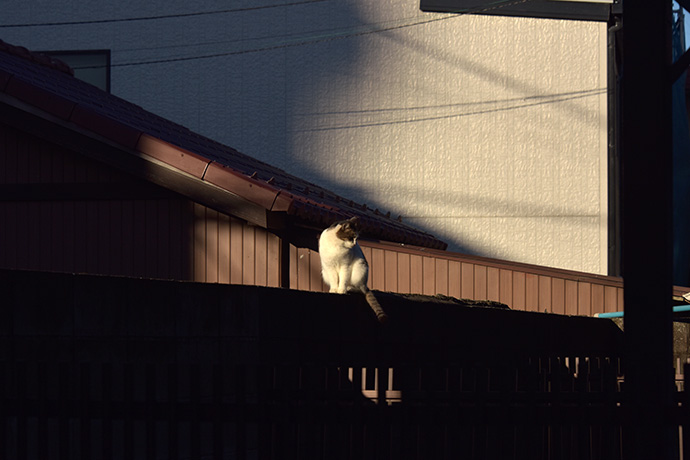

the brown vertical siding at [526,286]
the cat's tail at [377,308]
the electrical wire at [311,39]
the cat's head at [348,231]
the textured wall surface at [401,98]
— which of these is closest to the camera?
the cat's tail at [377,308]

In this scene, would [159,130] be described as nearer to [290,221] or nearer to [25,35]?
[290,221]

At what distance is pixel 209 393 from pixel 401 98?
51.3 ft

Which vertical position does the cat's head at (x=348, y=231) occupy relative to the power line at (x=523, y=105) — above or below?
below

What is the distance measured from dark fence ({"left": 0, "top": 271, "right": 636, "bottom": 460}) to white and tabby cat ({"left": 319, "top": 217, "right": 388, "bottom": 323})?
2348 millimetres

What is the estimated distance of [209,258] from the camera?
10.9 meters

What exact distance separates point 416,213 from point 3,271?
15.8 m

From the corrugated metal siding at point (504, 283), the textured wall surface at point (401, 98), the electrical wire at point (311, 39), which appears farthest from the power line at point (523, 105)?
the corrugated metal siding at point (504, 283)

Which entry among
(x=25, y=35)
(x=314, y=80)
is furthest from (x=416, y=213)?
(x=25, y=35)

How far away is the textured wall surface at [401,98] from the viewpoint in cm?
2012

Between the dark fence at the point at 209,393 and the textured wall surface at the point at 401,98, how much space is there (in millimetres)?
14629

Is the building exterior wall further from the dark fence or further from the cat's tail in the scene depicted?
the dark fence

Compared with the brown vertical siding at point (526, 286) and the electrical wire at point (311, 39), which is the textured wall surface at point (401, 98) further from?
the brown vertical siding at point (526, 286)

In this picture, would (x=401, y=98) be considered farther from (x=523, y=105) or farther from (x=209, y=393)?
(x=209, y=393)

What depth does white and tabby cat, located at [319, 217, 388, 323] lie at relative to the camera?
821 cm
